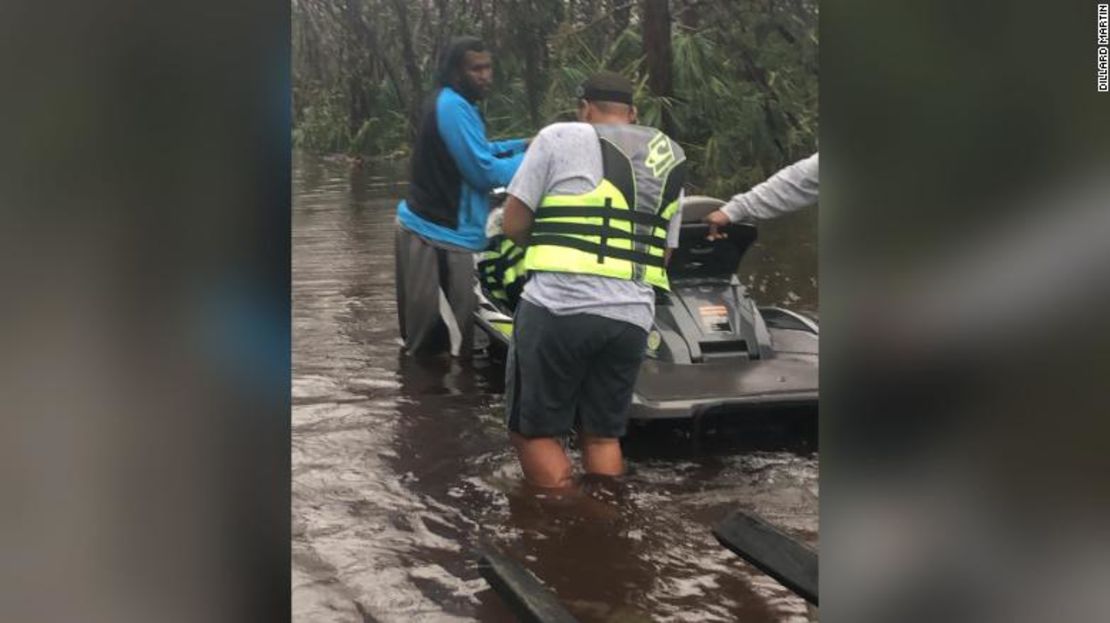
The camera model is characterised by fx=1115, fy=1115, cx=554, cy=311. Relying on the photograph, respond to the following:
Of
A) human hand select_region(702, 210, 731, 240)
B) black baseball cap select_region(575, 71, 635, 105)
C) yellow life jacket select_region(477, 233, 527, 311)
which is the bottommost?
yellow life jacket select_region(477, 233, 527, 311)

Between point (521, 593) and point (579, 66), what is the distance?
0.59 metres

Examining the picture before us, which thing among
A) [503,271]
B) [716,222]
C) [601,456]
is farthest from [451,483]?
[716,222]

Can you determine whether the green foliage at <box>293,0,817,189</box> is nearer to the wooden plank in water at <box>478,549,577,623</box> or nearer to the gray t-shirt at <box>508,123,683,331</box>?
the gray t-shirt at <box>508,123,683,331</box>

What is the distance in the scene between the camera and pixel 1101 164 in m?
0.66

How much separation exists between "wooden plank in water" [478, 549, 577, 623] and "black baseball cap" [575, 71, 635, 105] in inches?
21.8

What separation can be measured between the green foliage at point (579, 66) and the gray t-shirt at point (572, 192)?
270 millimetres

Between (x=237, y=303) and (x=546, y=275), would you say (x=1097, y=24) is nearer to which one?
(x=237, y=303)

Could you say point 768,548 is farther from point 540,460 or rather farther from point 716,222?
point 540,460

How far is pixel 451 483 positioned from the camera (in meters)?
1.86

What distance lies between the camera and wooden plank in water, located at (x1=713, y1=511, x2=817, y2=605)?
1.21m

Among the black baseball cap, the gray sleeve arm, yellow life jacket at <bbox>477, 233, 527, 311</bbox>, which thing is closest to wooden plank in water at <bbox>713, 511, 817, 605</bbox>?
the gray sleeve arm

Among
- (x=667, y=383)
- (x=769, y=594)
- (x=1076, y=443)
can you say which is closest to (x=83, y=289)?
(x=1076, y=443)

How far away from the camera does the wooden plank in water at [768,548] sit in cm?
121

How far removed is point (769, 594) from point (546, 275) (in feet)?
2.14
